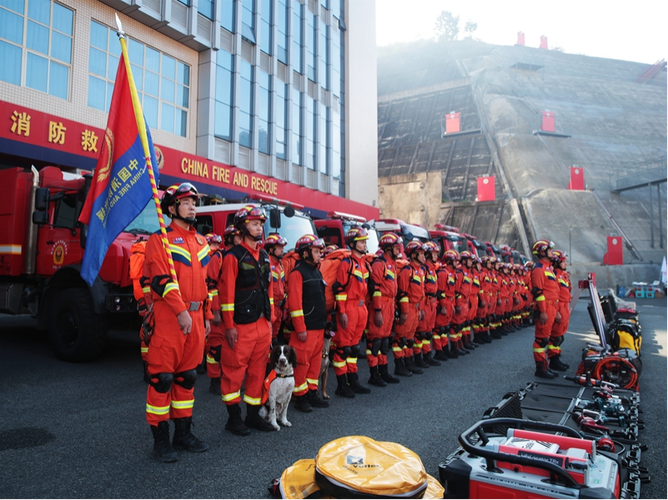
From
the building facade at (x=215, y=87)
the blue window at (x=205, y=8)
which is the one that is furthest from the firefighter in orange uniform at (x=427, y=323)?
the blue window at (x=205, y=8)

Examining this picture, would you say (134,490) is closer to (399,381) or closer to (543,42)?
(399,381)

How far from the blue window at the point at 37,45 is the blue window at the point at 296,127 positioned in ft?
34.9

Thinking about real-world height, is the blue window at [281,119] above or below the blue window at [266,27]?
below

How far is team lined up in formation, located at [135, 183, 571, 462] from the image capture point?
403 cm

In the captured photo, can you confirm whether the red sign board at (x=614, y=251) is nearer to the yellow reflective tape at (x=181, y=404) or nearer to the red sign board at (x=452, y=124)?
the red sign board at (x=452, y=124)

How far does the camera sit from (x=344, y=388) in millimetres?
6398

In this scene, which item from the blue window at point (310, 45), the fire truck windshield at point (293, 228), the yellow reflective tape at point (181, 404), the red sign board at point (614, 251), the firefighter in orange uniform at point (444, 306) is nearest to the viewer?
the yellow reflective tape at point (181, 404)

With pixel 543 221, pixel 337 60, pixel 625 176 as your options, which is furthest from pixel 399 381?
pixel 625 176

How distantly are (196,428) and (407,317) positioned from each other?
401 cm

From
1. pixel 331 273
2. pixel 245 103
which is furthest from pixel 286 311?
pixel 245 103

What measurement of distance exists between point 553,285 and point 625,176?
152 feet

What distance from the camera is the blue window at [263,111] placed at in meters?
20.7

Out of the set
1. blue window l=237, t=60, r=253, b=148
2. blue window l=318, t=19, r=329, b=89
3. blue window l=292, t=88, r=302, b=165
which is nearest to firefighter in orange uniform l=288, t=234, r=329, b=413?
blue window l=237, t=60, r=253, b=148

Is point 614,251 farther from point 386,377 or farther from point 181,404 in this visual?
point 181,404
